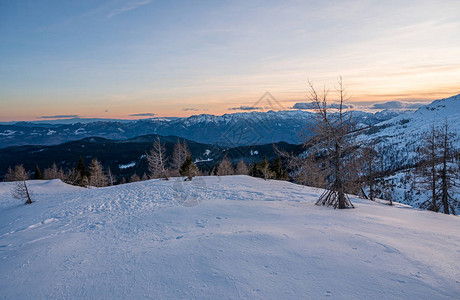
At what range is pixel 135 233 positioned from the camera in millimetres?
7301

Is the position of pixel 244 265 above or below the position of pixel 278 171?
above

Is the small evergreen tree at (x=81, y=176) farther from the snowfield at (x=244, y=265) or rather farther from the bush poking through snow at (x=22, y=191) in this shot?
the snowfield at (x=244, y=265)

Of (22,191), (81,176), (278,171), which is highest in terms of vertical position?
(22,191)

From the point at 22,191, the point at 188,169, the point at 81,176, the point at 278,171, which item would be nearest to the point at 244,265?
the point at 188,169

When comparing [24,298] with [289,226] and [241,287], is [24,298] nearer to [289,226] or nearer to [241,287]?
[241,287]

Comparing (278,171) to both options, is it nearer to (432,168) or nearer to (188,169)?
(188,169)

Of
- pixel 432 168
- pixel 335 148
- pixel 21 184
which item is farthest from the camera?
pixel 21 184

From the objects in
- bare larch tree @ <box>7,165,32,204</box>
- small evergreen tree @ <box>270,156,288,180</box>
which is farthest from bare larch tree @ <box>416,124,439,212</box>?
bare larch tree @ <box>7,165,32,204</box>

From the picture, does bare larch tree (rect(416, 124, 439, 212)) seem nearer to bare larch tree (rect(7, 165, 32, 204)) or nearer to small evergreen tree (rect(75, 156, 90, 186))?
bare larch tree (rect(7, 165, 32, 204))

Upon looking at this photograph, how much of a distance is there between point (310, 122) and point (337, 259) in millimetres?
9371

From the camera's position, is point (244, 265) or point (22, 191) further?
point (22, 191)

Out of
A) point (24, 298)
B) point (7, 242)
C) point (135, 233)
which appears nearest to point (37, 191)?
point (7, 242)

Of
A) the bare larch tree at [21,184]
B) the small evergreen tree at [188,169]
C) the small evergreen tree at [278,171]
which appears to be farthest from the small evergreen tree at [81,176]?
the small evergreen tree at [278,171]

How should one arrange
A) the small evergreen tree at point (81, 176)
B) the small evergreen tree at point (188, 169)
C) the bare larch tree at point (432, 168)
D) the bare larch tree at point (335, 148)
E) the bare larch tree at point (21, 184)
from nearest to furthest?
the bare larch tree at point (335, 148) → the bare larch tree at point (432, 168) → the bare larch tree at point (21, 184) → the small evergreen tree at point (188, 169) → the small evergreen tree at point (81, 176)
